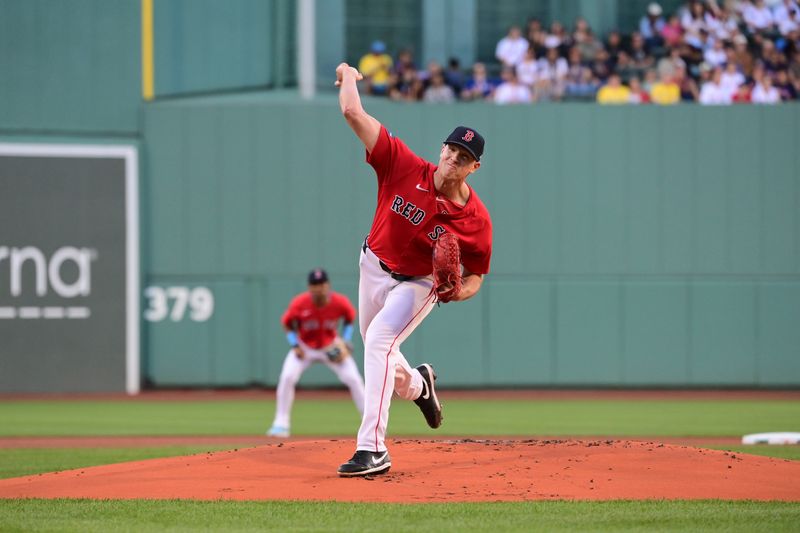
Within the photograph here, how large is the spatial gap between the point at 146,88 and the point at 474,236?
11444mm

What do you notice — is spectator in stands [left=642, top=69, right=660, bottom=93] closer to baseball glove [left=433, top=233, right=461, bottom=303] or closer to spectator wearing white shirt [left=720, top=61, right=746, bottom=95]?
spectator wearing white shirt [left=720, top=61, right=746, bottom=95]

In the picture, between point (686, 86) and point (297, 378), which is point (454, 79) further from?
point (297, 378)

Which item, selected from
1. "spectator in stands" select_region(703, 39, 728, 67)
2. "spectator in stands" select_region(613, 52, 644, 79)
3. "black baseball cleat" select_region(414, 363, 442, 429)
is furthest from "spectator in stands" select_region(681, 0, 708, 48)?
"black baseball cleat" select_region(414, 363, 442, 429)

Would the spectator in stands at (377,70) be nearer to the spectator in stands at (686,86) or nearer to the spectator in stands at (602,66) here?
the spectator in stands at (602,66)

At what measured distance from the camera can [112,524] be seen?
18.1 feet

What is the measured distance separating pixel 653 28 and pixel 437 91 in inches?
160

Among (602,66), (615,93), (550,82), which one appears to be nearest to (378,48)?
(550,82)

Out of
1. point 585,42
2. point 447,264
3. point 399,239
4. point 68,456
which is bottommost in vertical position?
point 68,456

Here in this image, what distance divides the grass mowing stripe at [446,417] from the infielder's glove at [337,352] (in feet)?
2.49

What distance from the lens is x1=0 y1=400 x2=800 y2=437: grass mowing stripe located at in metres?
12.1

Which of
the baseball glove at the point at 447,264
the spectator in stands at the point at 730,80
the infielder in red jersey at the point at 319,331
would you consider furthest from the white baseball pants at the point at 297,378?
the spectator in stands at the point at 730,80

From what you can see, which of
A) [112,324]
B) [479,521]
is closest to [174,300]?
[112,324]

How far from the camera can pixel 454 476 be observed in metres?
6.63

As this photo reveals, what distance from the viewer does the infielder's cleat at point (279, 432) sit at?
1147 centimetres
